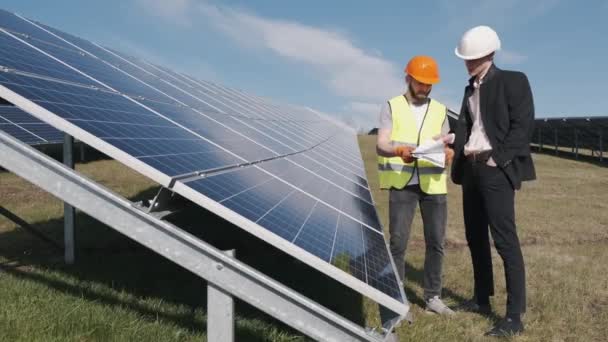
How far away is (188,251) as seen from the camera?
8.17 feet

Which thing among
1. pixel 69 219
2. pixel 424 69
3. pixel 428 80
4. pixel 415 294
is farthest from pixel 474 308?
pixel 69 219

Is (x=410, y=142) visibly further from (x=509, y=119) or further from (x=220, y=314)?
(x=220, y=314)

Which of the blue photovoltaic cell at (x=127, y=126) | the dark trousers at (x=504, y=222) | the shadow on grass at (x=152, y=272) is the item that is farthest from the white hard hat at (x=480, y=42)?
the shadow on grass at (x=152, y=272)

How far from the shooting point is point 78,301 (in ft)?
13.4

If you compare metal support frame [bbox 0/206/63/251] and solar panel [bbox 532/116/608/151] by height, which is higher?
solar panel [bbox 532/116/608/151]

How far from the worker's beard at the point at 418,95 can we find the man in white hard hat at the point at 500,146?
15.2 inches

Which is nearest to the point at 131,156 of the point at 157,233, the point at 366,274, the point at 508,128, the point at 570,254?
the point at 157,233

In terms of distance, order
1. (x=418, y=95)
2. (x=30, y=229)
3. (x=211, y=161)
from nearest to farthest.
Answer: (x=211, y=161) < (x=418, y=95) < (x=30, y=229)

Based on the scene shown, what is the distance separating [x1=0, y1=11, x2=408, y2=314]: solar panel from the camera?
2.51 m

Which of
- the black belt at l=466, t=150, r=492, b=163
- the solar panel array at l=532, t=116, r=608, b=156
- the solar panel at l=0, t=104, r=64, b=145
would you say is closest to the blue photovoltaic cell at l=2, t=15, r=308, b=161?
the black belt at l=466, t=150, r=492, b=163

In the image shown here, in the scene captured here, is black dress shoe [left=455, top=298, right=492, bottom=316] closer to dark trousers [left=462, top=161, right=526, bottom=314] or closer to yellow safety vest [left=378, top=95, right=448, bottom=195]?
dark trousers [left=462, top=161, right=526, bottom=314]

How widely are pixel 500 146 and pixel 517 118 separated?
0.86ft

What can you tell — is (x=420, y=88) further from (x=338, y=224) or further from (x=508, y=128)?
(x=338, y=224)

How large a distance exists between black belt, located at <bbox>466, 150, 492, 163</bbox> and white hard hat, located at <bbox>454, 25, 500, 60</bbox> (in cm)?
80
